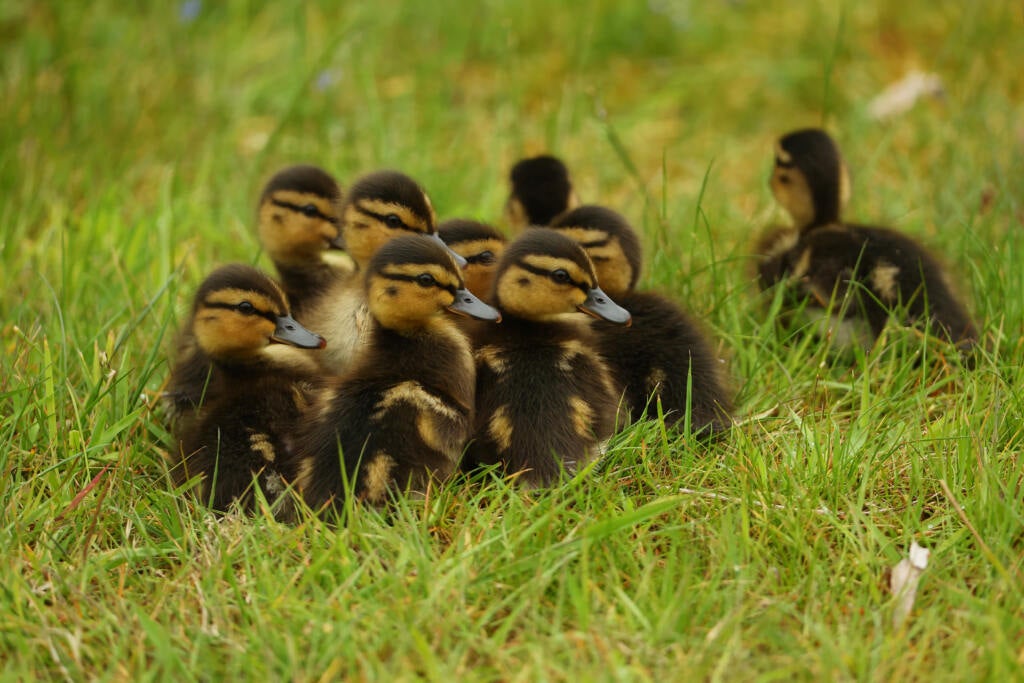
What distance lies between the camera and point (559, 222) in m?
3.57

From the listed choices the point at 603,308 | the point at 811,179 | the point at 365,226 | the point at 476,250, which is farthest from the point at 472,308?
the point at 811,179

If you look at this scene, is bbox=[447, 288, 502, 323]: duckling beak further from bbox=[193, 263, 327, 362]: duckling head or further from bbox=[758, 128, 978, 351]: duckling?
bbox=[758, 128, 978, 351]: duckling

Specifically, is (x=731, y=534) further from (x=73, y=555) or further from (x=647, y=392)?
(x=73, y=555)

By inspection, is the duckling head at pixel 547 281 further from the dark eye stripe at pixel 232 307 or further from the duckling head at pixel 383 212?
the dark eye stripe at pixel 232 307

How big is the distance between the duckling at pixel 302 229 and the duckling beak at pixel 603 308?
3.10 ft

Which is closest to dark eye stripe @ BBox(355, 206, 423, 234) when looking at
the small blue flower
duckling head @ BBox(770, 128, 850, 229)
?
duckling head @ BBox(770, 128, 850, 229)

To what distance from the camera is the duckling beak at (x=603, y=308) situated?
3168 mm

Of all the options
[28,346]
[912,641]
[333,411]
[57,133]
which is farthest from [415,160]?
[912,641]

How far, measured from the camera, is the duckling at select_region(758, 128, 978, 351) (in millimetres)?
3680

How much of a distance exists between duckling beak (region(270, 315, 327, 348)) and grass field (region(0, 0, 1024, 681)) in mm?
438

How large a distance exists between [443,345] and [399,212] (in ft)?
1.90

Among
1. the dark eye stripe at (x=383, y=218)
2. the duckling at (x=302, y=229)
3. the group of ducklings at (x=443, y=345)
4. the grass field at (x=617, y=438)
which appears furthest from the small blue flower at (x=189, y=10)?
the dark eye stripe at (x=383, y=218)

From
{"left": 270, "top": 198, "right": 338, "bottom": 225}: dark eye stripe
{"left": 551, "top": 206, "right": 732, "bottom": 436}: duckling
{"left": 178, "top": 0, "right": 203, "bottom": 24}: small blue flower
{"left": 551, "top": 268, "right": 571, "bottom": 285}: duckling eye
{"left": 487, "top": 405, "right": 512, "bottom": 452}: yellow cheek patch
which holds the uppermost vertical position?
{"left": 178, "top": 0, "right": 203, "bottom": 24}: small blue flower

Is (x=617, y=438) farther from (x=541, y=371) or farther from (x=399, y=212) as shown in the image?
(x=399, y=212)
